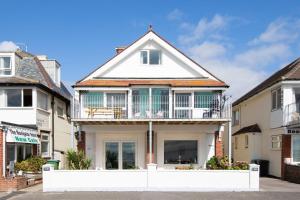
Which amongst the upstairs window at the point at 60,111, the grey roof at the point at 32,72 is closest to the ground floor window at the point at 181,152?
the grey roof at the point at 32,72

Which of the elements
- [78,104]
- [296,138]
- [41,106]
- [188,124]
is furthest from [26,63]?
[296,138]

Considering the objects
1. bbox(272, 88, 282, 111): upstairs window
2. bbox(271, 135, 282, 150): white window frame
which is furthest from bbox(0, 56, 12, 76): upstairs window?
bbox(271, 135, 282, 150): white window frame

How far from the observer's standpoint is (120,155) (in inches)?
941

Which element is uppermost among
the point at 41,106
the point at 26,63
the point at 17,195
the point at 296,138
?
the point at 26,63

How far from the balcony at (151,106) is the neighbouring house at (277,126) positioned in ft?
12.1

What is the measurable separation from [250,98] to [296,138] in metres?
7.72

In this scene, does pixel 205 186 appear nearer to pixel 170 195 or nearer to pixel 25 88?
pixel 170 195

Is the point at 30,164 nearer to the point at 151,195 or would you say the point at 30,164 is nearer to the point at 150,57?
the point at 151,195

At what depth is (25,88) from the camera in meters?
24.7

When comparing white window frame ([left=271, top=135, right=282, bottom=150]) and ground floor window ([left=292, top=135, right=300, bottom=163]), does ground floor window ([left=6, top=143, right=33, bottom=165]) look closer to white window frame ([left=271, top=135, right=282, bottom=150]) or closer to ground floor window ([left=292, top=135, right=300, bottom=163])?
white window frame ([left=271, top=135, right=282, bottom=150])

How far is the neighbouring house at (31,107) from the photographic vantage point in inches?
904

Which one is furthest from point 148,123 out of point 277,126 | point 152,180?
point 277,126

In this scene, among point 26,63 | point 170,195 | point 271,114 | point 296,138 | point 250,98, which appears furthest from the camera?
point 250,98

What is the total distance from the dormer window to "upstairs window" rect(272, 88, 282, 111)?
24.6 ft
